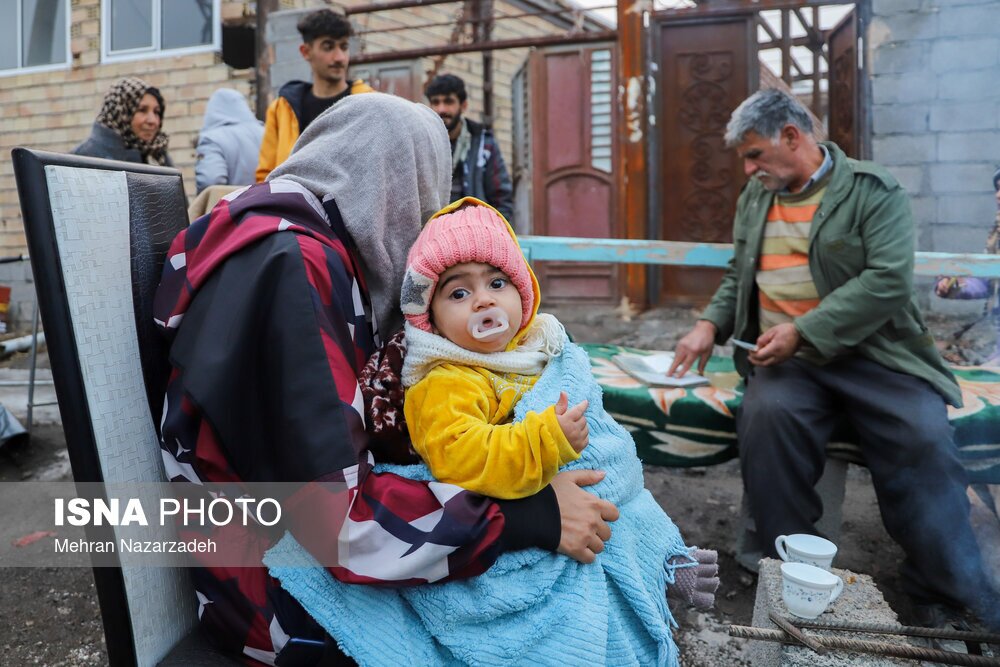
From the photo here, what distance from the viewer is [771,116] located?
298 centimetres

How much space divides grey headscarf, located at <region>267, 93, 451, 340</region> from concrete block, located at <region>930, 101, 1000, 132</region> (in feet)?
18.5

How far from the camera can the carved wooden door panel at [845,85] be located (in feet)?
20.2

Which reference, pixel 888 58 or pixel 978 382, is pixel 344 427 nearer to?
pixel 978 382

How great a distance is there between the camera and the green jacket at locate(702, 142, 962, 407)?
9.00ft

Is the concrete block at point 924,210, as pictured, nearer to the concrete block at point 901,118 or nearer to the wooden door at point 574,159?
the concrete block at point 901,118

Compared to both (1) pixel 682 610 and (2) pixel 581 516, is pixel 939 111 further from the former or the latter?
(2) pixel 581 516

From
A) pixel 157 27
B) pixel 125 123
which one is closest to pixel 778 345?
pixel 125 123

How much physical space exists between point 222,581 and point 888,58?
20.8 feet

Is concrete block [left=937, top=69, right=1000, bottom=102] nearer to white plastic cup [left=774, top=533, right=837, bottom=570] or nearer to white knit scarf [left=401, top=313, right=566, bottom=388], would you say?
white plastic cup [left=774, top=533, right=837, bottom=570]

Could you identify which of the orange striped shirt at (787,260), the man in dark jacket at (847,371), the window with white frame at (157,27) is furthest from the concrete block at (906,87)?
the window with white frame at (157,27)

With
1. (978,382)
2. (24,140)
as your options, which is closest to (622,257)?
(978,382)

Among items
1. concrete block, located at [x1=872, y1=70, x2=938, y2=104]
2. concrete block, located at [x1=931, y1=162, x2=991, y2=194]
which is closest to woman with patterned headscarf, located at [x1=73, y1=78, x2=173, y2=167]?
concrete block, located at [x1=872, y1=70, x2=938, y2=104]

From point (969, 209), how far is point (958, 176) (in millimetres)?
271

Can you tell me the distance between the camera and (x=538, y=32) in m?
11.8
